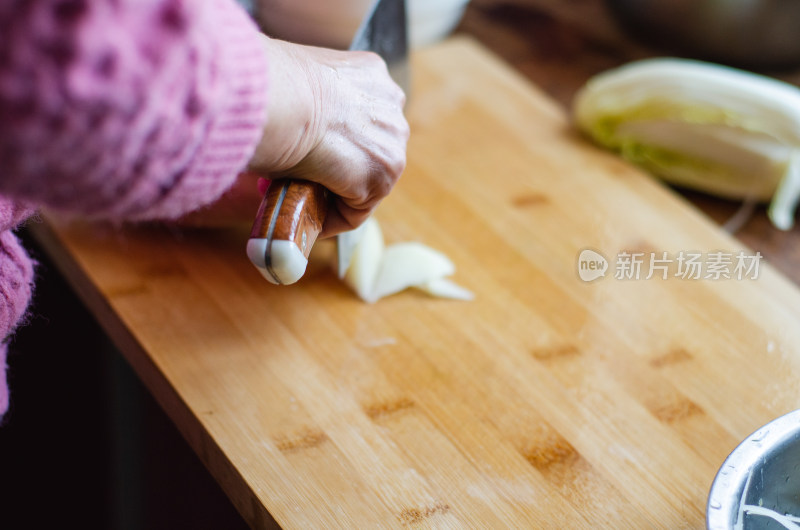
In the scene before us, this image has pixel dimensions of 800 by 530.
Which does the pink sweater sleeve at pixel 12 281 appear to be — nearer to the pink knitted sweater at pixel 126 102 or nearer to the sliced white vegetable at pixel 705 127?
the pink knitted sweater at pixel 126 102

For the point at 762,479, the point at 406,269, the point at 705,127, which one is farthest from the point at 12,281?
the point at 705,127

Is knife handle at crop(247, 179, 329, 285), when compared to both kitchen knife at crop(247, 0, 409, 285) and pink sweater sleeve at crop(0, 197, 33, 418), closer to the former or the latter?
kitchen knife at crop(247, 0, 409, 285)

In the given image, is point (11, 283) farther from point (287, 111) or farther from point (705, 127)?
point (705, 127)

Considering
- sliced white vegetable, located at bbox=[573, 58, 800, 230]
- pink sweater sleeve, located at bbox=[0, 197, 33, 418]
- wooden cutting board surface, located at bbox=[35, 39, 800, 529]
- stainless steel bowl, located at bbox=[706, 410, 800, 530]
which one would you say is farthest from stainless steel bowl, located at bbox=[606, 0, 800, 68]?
pink sweater sleeve, located at bbox=[0, 197, 33, 418]

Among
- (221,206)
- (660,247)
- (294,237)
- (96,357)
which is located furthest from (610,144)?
(96,357)

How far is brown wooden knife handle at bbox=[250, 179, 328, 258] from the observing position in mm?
560

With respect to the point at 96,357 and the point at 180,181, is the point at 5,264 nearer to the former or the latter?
the point at 180,181

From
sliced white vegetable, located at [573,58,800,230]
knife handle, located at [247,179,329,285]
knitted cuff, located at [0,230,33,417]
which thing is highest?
knife handle, located at [247,179,329,285]

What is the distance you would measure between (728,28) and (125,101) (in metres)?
1.06

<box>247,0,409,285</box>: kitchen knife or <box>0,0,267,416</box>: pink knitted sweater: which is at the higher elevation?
<box>0,0,267,416</box>: pink knitted sweater

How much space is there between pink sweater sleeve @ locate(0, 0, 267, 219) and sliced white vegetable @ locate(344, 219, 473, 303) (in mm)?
358

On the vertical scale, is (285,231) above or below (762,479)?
above

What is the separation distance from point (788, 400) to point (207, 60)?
0.64 metres

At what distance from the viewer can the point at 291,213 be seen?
58 cm
